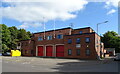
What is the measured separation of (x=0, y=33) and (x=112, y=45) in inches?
2160

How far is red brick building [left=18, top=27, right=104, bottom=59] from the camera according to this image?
34722 mm

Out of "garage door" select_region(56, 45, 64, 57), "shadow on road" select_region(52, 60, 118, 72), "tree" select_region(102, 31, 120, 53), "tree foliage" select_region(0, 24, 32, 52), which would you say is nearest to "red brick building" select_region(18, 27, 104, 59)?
"garage door" select_region(56, 45, 64, 57)

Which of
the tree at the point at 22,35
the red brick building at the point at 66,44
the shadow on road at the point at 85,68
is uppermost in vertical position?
the tree at the point at 22,35

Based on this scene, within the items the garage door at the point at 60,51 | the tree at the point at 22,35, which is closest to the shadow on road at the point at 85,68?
the garage door at the point at 60,51

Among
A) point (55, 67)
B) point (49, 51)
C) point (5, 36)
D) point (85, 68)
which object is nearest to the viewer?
point (85, 68)

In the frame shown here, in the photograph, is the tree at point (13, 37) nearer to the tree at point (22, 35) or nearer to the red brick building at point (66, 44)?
the tree at point (22, 35)

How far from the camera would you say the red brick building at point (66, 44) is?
34.7 meters

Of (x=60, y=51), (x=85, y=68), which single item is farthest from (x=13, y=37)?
(x=85, y=68)

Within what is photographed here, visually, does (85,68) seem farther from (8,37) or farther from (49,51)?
(8,37)

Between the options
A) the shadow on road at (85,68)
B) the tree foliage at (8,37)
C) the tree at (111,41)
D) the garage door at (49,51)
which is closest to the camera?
the shadow on road at (85,68)

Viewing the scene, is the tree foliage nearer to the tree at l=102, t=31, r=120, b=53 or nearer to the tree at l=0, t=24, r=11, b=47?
the tree at l=0, t=24, r=11, b=47

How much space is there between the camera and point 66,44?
128ft

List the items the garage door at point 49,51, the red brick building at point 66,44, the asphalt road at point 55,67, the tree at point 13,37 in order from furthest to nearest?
the tree at point 13,37 → the garage door at point 49,51 → the red brick building at point 66,44 → the asphalt road at point 55,67

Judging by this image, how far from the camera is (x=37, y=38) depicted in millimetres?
49094
